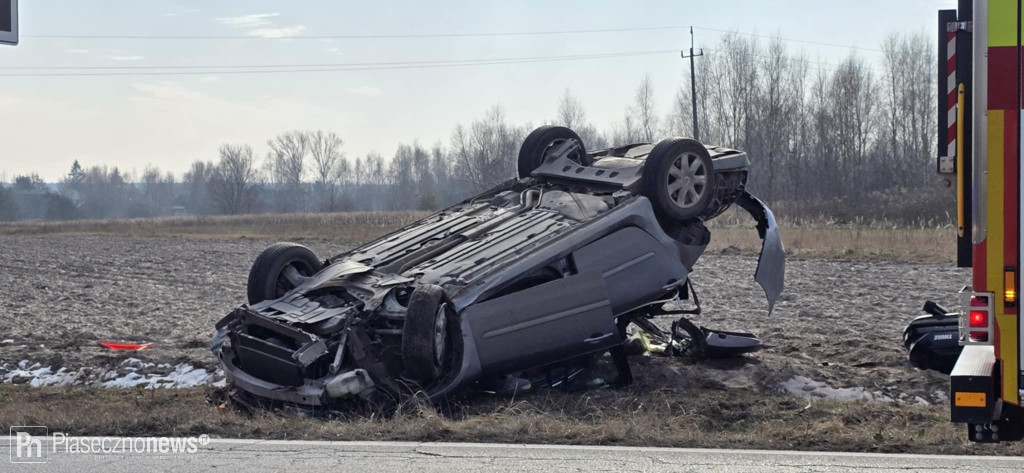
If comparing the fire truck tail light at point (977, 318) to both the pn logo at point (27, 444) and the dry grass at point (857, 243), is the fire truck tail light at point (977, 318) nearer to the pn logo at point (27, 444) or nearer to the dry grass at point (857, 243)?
the pn logo at point (27, 444)

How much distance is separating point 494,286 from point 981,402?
3.68 meters

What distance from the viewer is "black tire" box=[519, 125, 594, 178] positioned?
9.23 meters

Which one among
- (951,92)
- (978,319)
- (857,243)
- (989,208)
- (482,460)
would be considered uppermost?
(951,92)

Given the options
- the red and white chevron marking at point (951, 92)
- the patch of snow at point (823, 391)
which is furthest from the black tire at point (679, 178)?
the red and white chevron marking at point (951, 92)

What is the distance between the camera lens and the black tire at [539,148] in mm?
9234

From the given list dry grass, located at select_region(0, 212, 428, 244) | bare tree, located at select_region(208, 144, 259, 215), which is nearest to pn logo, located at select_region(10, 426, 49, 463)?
dry grass, located at select_region(0, 212, 428, 244)

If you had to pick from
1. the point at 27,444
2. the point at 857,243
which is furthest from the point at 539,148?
the point at 857,243

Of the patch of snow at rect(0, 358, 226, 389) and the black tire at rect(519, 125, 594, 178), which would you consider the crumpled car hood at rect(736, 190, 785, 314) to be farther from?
the patch of snow at rect(0, 358, 226, 389)

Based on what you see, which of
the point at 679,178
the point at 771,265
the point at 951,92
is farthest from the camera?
the point at 771,265

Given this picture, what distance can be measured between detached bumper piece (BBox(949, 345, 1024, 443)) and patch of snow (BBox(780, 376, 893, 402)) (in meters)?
3.59

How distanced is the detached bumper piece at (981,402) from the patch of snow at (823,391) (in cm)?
359

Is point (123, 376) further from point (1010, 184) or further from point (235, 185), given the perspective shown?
point (235, 185)

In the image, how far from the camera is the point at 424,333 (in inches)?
259

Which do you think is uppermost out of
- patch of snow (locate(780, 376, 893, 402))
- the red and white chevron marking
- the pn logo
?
the red and white chevron marking
